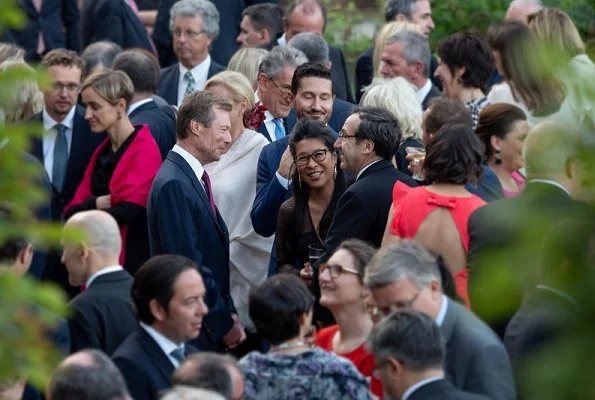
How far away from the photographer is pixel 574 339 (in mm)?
1768

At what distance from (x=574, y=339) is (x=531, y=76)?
1.27 ft

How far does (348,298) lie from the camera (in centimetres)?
580

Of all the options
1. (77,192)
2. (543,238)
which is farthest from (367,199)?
(543,238)

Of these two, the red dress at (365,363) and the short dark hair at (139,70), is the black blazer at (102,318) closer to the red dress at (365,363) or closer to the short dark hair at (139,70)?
the red dress at (365,363)

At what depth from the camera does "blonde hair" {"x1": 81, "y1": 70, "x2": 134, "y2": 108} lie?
28.3 ft

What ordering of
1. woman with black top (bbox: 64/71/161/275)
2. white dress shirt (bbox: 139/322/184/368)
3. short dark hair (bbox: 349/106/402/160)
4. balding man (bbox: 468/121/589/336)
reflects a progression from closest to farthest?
balding man (bbox: 468/121/589/336), white dress shirt (bbox: 139/322/184/368), short dark hair (bbox: 349/106/402/160), woman with black top (bbox: 64/71/161/275)

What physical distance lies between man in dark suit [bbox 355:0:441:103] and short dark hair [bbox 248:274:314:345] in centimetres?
619

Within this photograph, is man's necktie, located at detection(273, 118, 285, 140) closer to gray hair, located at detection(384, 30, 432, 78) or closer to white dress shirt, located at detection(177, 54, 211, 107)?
gray hair, located at detection(384, 30, 432, 78)

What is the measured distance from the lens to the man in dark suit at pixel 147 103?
9.16m

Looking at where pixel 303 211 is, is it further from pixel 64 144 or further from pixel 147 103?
pixel 64 144

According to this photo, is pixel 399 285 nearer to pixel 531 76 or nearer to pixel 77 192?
pixel 531 76

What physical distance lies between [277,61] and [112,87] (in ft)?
3.96

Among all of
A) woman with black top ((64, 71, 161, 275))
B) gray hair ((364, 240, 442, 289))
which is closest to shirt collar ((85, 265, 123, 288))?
gray hair ((364, 240, 442, 289))

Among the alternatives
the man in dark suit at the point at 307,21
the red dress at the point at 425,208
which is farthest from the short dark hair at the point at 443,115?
the man in dark suit at the point at 307,21
